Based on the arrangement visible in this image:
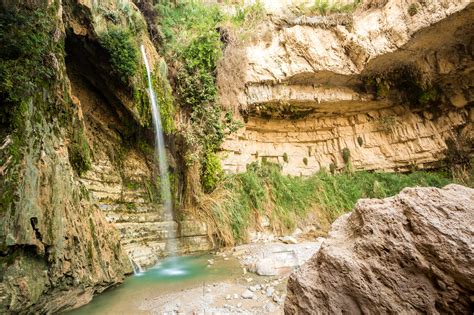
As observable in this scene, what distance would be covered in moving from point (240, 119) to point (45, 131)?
650 centimetres

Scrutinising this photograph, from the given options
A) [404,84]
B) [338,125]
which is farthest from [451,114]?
[338,125]

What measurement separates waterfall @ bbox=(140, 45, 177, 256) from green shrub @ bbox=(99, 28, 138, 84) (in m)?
0.83

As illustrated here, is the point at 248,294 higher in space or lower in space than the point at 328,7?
lower

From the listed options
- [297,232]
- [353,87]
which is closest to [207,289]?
[297,232]

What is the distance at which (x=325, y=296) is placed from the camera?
1.50m

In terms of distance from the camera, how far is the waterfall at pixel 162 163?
19.7 ft

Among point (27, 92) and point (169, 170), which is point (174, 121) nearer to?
point (169, 170)

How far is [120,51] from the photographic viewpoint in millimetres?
5277

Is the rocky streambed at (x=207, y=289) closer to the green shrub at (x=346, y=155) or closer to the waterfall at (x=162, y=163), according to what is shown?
the waterfall at (x=162, y=163)

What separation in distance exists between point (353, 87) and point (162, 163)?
733cm

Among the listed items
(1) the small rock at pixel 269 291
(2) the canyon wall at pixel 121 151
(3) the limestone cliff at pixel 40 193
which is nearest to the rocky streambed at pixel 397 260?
(1) the small rock at pixel 269 291

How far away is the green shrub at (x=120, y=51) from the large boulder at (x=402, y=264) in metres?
5.24

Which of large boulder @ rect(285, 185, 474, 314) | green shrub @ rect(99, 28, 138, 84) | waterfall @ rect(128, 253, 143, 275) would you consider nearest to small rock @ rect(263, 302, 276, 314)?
large boulder @ rect(285, 185, 474, 314)

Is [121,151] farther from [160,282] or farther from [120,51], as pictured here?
[160,282]
